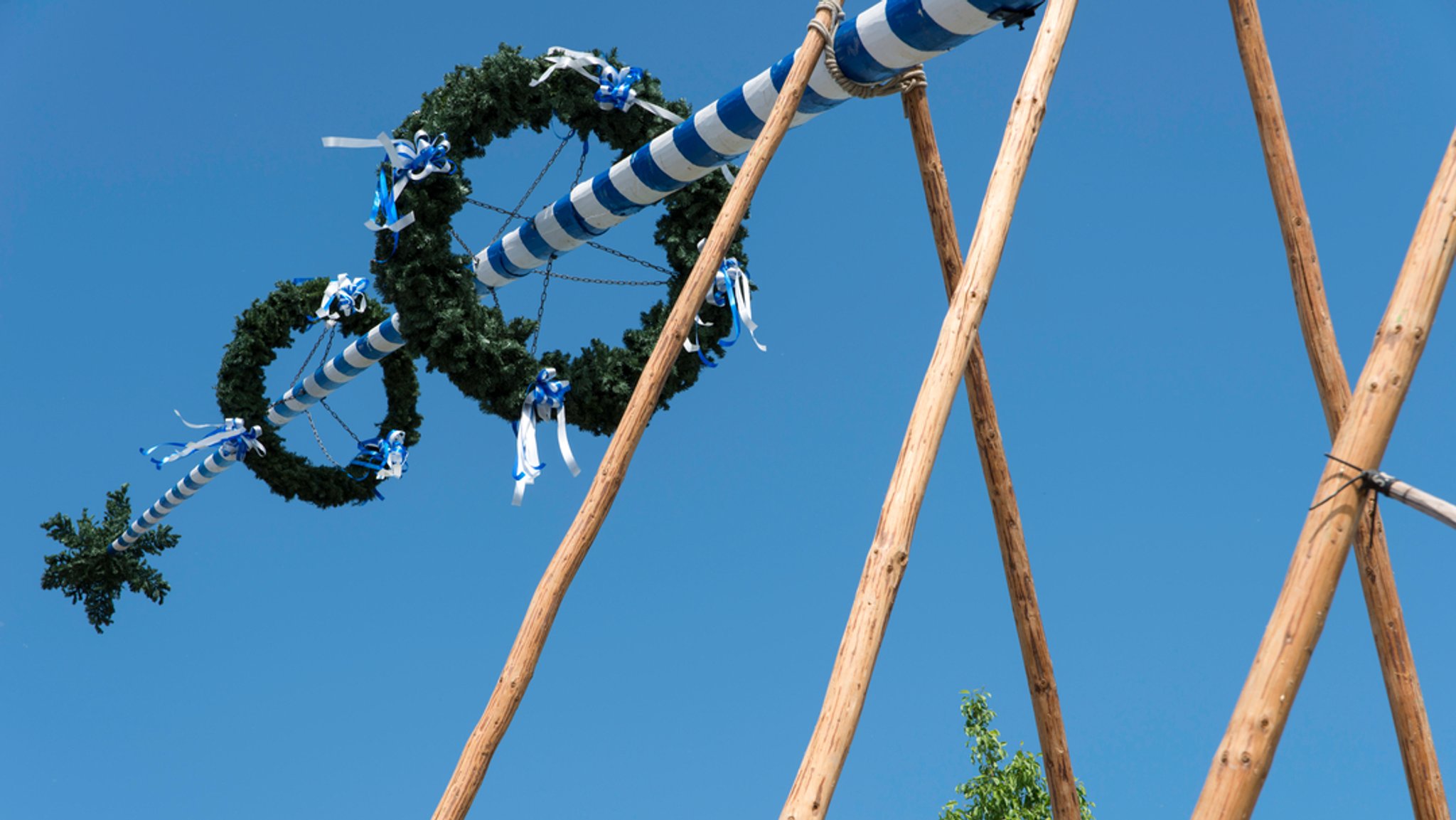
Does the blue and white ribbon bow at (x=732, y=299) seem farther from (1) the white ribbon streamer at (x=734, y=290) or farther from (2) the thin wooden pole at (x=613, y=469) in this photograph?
(2) the thin wooden pole at (x=613, y=469)

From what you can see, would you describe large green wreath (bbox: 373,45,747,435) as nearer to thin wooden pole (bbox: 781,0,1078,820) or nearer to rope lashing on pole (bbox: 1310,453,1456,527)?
thin wooden pole (bbox: 781,0,1078,820)

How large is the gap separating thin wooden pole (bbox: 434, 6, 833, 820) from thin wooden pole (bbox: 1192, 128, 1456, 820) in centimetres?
206

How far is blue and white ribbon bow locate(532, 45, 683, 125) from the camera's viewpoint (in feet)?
19.6

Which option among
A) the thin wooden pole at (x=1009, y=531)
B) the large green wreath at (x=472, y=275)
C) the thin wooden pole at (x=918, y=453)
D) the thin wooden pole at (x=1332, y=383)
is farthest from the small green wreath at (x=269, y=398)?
the thin wooden pole at (x=1332, y=383)

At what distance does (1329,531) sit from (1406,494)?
433 mm

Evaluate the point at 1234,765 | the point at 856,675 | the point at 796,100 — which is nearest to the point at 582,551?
the point at 856,675

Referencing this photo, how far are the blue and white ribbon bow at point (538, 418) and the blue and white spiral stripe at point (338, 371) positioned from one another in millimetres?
1484

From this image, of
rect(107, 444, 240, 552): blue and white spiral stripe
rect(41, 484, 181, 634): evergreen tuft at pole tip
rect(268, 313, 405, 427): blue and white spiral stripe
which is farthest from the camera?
rect(41, 484, 181, 634): evergreen tuft at pole tip

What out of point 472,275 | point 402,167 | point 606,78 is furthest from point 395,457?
point 606,78

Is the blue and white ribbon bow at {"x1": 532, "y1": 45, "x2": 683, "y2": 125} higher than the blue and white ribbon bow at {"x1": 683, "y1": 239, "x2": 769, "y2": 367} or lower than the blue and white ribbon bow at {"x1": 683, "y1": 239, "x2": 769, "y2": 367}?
higher

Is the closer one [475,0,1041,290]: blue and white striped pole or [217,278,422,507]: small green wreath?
[475,0,1041,290]: blue and white striped pole

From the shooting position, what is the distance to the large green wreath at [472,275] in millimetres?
5680

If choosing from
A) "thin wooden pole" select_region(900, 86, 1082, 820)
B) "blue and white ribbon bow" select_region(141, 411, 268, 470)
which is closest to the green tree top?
"thin wooden pole" select_region(900, 86, 1082, 820)

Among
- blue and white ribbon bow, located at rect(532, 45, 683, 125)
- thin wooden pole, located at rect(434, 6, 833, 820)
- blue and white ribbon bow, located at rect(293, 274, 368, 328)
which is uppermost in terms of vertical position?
blue and white ribbon bow, located at rect(532, 45, 683, 125)
